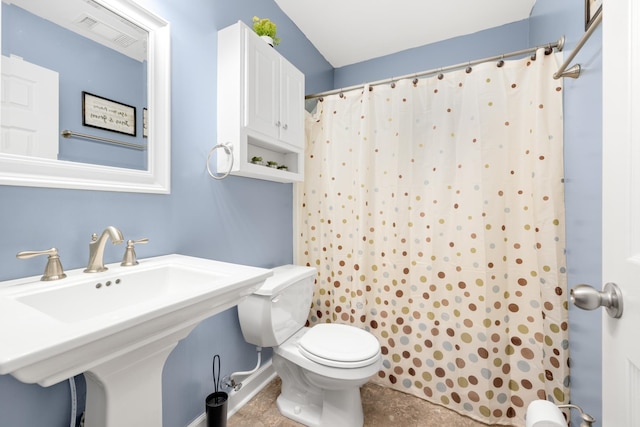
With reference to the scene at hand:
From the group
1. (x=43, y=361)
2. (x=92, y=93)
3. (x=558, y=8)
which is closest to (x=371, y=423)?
(x=43, y=361)

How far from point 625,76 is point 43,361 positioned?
1.11 meters

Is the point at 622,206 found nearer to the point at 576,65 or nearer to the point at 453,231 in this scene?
the point at 576,65

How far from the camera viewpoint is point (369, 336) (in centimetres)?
151

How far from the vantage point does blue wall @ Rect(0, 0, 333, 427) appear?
81 centimetres

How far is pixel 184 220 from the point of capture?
125 cm

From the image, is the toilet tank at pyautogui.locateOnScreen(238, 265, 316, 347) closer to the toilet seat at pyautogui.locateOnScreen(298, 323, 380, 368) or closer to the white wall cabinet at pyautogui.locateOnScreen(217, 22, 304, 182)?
the toilet seat at pyautogui.locateOnScreen(298, 323, 380, 368)

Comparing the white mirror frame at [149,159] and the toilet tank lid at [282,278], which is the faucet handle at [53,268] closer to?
the white mirror frame at [149,159]

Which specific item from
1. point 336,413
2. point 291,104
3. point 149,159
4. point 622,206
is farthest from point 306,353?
point 291,104

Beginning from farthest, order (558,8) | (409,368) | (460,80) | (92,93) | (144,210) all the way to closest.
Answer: (409,368) → (460,80) → (558,8) → (144,210) → (92,93)

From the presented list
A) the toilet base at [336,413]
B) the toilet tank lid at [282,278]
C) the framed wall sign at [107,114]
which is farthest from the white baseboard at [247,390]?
the framed wall sign at [107,114]

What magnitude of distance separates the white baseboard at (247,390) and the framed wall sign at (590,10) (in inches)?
87.7

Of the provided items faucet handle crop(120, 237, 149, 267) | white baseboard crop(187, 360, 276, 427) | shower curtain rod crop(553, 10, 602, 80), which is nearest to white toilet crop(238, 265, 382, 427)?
white baseboard crop(187, 360, 276, 427)

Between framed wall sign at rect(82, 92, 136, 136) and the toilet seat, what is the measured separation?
1.26 meters

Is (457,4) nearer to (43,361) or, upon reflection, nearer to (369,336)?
(369,336)
